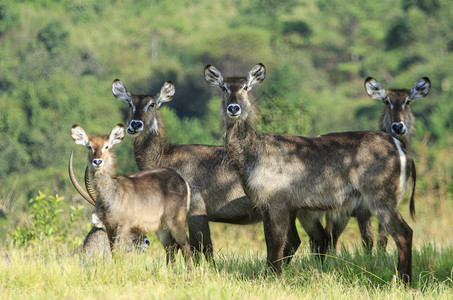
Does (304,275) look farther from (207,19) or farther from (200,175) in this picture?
(207,19)

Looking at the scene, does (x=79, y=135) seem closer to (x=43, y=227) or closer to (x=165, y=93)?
(x=165, y=93)

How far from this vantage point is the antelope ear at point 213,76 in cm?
674

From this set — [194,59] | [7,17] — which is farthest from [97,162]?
→ [7,17]

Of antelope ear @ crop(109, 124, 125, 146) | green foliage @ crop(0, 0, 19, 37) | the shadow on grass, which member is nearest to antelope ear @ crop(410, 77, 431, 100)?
the shadow on grass

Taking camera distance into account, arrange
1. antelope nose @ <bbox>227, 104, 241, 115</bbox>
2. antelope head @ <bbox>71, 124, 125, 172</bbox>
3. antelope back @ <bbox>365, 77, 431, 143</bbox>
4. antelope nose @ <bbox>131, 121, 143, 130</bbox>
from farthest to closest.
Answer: antelope back @ <bbox>365, 77, 431, 143</bbox>
antelope nose @ <bbox>131, 121, 143, 130</bbox>
antelope nose @ <bbox>227, 104, 241, 115</bbox>
antelope head @ <bbox>71, 124, 125, 172</bbox>

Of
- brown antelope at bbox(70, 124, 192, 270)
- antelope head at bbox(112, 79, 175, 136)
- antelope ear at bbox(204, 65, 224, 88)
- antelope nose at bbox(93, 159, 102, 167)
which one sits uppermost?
antelope ear at bbox(204, 65, 224, 88)

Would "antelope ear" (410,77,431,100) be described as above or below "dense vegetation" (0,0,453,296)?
below

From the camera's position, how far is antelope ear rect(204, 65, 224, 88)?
6.74 m

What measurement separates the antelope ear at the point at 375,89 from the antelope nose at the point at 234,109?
2.25 m

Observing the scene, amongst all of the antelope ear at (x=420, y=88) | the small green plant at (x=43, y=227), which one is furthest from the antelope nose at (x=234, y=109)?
the small green plant at (x=43, y=227)

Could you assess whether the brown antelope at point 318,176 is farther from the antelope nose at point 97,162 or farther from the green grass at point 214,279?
the antelope nose at point 97,162

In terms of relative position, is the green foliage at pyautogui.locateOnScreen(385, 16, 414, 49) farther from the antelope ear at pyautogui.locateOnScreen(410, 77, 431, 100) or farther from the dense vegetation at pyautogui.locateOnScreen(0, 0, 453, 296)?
the antelope ear at pyautogui.locateOnScreen(410, 77, 431, 100)

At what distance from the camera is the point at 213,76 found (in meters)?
6.88

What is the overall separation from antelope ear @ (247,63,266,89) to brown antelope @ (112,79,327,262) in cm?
91
